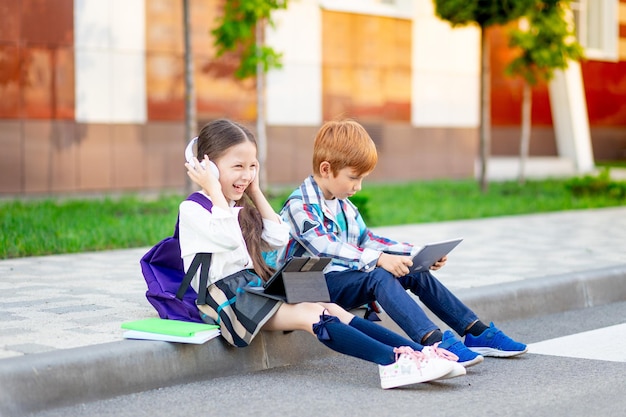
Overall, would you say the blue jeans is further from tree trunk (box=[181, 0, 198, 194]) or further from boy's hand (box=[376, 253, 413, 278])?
tree trunk (box=[181, 0, 198, 194])

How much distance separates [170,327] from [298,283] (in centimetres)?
63

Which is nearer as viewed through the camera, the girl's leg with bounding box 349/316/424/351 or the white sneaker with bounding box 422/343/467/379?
the white sneaker with bounding box 422/343/467/379

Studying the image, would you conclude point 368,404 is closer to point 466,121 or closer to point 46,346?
point 46,346

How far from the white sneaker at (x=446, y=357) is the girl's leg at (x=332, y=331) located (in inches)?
6.4

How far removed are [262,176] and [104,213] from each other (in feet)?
10.8

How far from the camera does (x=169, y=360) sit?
4.88 metres

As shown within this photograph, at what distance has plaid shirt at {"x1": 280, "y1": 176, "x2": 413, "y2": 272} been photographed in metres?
5.34

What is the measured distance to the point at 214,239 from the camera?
4930mm

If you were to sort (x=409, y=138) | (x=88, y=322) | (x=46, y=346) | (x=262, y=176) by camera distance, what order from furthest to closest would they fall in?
1. (x=409, y=138)
2. (x=262, y=176)
3. (x=88, y=322)
4. (x=46, y=346)

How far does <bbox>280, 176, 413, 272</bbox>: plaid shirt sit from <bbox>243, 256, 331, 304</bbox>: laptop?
261 millimetres

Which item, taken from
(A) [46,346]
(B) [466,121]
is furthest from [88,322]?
(B) [466,121]

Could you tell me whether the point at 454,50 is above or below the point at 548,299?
above

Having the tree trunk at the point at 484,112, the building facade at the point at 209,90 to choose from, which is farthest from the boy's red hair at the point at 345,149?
the tree trunk at the point at 484,112

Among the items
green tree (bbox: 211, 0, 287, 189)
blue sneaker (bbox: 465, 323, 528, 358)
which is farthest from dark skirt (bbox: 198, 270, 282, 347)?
green tree (bbox: 211, 0, 287, 189)
